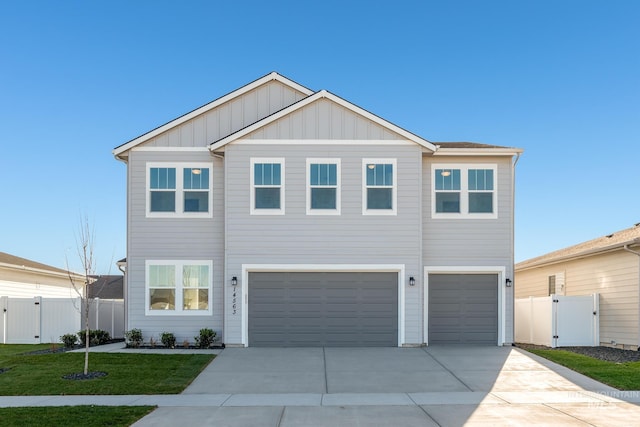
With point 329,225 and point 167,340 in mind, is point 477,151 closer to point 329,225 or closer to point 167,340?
point 329,225

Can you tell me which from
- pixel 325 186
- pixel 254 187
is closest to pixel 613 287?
pixel 325 186

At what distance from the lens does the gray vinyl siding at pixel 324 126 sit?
A: 16172mm

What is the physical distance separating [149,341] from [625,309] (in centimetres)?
1385

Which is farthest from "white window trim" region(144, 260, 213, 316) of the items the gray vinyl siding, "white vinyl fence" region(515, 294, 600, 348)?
"white vinyl fence" region(515, 294, 600, 348)

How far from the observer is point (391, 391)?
10938 mm

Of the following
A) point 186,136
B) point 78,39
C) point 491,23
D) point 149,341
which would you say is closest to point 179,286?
point 149,341

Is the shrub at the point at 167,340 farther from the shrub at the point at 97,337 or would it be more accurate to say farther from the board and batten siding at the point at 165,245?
→ the shrub at the point at 97,337

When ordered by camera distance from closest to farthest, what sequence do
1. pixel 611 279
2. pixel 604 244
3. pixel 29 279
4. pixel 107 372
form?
pixel 107 372
pixel 611 279
pixel 604 244
pixel 29 279

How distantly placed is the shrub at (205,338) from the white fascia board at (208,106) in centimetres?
585

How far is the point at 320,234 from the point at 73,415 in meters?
8.57

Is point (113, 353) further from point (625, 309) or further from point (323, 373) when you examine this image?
point (625, 309)

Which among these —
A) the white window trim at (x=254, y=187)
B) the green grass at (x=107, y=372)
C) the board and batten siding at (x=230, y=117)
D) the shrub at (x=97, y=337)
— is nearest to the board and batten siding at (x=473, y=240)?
the white window trim at (x=254, y=187)

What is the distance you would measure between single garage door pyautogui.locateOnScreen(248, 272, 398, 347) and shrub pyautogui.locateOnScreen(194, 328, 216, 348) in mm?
1125

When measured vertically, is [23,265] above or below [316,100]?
below
